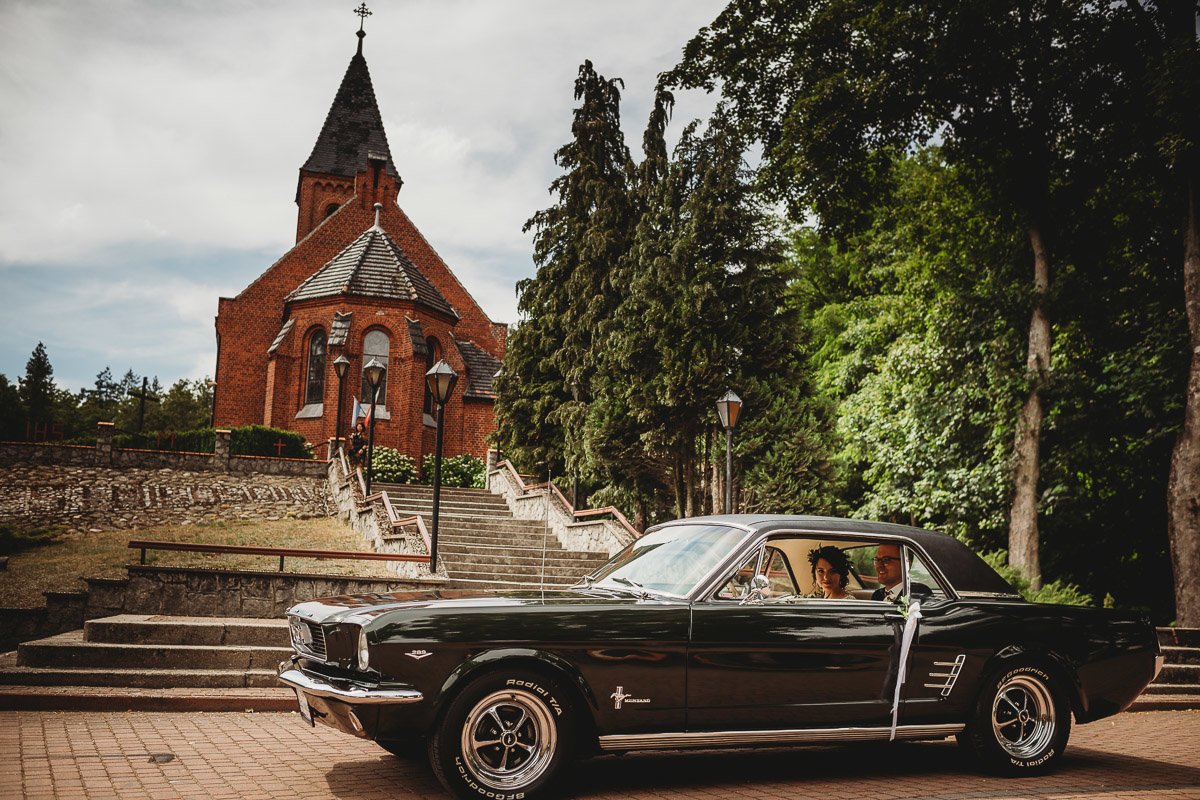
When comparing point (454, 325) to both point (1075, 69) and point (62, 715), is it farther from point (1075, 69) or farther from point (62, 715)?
point (62, 715)

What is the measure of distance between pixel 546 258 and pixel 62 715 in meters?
21.3

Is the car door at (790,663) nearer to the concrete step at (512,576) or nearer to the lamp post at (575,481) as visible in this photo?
the concrete step at (512,576)

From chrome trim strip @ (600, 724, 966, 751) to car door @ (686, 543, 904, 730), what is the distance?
4 cm

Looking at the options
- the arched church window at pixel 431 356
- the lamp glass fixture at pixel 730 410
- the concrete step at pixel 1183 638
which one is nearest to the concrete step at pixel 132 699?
the lamp glass fixture at pixel 730 410

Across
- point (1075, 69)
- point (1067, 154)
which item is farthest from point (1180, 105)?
point (1067, 154)

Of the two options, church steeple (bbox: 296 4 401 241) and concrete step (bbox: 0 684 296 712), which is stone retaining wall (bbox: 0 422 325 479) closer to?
concrete step (bbox: 0 684 296 712)

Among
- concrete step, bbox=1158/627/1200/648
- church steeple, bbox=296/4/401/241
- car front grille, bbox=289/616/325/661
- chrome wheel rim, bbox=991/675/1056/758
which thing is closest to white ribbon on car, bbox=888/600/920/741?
chrome wheel rim, bbox=991/675/1056/758

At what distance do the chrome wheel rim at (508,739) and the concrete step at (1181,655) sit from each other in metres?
9.78

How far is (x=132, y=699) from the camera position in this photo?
7.18 meters

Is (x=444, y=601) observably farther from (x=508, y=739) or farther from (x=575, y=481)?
(x=575, y=481)

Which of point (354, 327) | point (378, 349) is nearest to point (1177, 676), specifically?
point (378, 349)

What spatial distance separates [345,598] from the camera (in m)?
5.26

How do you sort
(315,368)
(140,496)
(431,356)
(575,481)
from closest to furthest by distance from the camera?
(575,481) → (140,496) → (315,368) → (431,356)

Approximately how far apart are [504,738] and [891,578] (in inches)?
106
